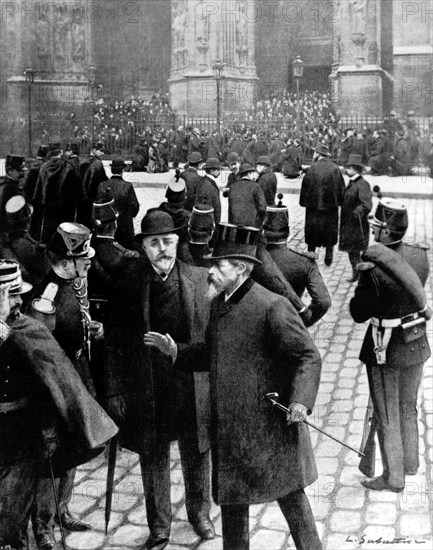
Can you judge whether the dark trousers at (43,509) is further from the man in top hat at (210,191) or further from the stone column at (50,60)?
the stone column at (50,60)

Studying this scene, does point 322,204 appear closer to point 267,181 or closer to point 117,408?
point 267,181

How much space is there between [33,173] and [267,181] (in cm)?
270

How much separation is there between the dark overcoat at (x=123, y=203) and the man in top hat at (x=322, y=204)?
211 cm

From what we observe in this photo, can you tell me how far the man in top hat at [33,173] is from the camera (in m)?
6.75

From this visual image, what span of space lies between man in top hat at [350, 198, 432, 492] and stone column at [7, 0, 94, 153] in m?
4.69

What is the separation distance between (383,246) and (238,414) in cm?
152

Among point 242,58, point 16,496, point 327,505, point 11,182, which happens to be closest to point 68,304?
point 16,496

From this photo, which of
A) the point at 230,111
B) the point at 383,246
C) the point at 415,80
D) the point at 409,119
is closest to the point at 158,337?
the point at 383,246

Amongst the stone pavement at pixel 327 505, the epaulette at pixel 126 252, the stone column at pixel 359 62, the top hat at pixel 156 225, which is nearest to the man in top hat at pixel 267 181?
the stone pavement at pixel 327 505

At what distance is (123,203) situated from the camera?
5.56 metres

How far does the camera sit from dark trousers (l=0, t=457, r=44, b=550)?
4.23 m

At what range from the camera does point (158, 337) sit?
4527mm

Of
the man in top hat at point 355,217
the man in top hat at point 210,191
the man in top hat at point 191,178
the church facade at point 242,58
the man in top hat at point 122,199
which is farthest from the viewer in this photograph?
the church facade at point 242,58

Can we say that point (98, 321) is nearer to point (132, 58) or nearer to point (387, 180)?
point (387, 180)
